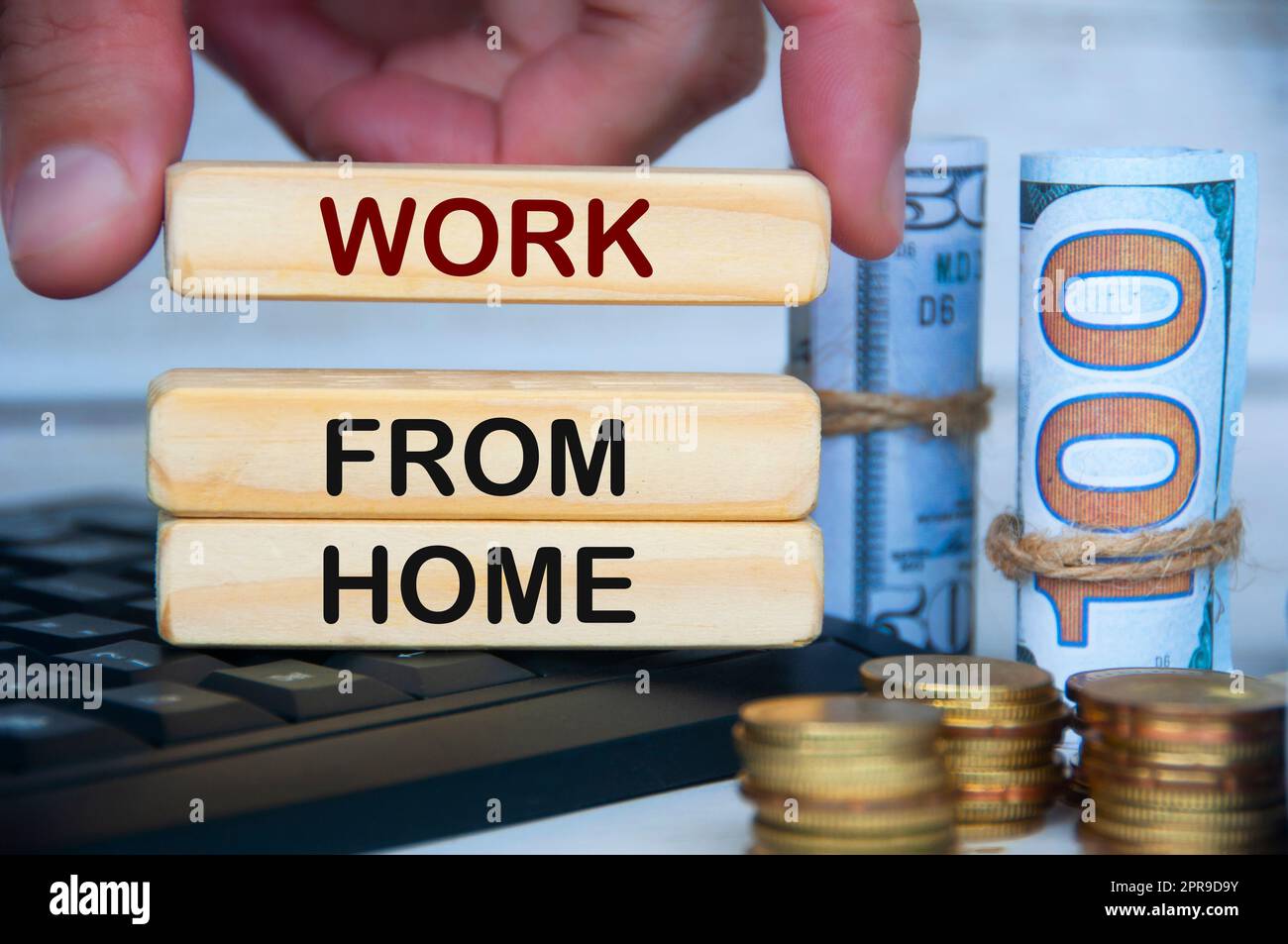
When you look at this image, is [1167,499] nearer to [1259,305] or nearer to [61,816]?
[61,816]

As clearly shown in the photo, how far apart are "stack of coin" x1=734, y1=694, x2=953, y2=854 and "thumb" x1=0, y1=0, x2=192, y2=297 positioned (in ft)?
1.42

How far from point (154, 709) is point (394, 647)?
0.15 metres

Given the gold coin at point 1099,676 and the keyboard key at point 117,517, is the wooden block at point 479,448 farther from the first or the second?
the keyboard key at point 117,517

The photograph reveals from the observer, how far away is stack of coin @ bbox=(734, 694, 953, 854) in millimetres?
565

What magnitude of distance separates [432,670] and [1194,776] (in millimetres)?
331

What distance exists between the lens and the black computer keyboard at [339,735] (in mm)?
576

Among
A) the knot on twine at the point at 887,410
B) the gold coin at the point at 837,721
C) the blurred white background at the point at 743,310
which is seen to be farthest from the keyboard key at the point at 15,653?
the blurred white background at the point at 743,310

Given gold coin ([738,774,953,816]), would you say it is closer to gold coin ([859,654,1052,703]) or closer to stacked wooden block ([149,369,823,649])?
gold coin ([859,654,1052,703])

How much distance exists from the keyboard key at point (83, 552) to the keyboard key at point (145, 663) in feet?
0.60

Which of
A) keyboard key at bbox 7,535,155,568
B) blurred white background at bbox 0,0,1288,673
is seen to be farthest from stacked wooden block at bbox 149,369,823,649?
blurred white background at bbox 0,0,1288,673

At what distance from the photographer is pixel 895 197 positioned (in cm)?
86

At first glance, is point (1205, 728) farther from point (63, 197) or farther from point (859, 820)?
point (63, 197)

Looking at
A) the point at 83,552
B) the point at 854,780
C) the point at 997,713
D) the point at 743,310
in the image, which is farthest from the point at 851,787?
the point at 743,310
